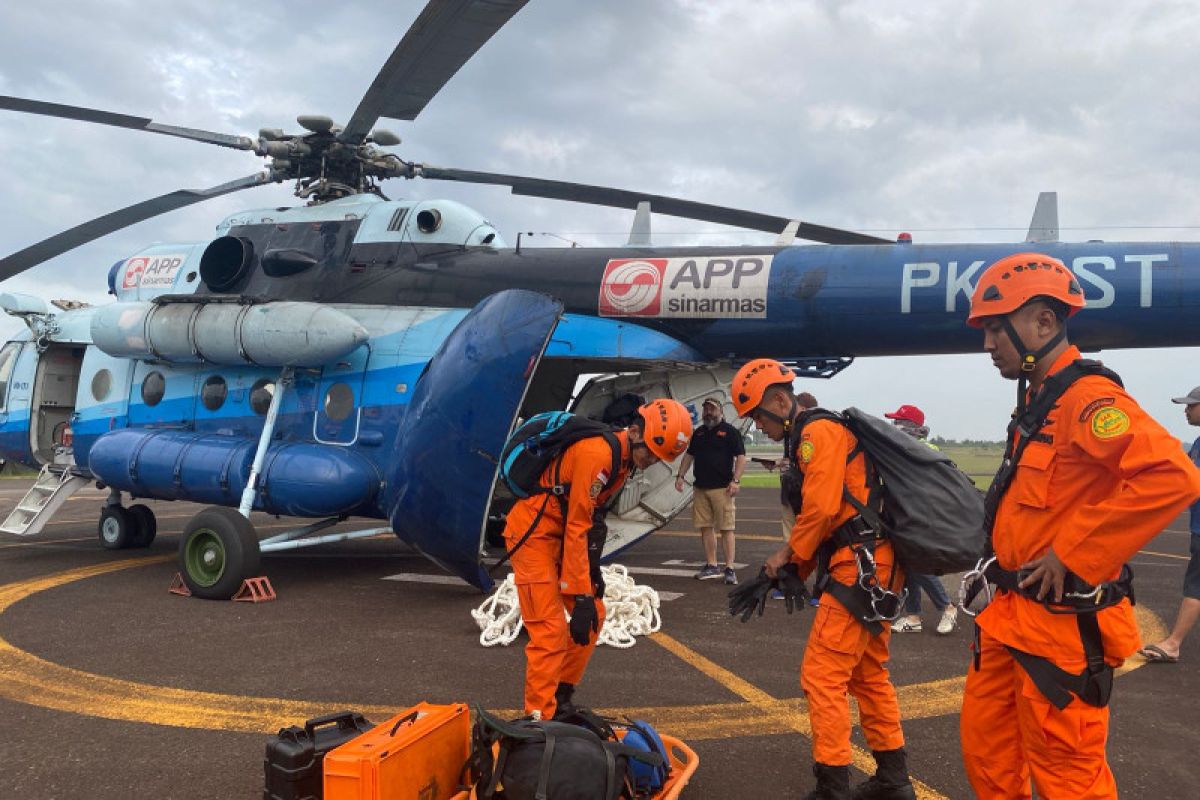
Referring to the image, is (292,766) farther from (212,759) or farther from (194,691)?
(194,691)

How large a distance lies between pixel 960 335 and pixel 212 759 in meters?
6.60

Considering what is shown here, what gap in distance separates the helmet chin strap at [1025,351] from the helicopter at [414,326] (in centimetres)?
430

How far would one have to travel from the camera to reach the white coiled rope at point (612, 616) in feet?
20.0

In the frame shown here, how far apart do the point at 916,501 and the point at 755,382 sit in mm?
Result: 886

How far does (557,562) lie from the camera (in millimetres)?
4234

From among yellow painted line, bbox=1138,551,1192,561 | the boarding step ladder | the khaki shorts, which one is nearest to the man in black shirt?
the khaki shorts

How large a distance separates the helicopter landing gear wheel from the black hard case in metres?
4.79

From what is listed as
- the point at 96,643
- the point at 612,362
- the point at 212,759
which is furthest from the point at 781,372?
the point at 96,643

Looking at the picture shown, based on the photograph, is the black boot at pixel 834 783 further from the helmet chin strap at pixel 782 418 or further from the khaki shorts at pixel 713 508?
the khaki shorts at pixel 713 508

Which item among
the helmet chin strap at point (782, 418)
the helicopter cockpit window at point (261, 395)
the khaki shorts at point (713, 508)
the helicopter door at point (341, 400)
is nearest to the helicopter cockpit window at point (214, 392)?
the helicopter cockpit window at point (261, 395)

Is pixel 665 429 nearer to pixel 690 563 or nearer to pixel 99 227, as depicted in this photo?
pixel 690 563

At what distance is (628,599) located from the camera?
660 centimetres

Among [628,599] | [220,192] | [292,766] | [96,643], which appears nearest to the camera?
[292,766]

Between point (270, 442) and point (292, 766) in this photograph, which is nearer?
point (292, 766)
